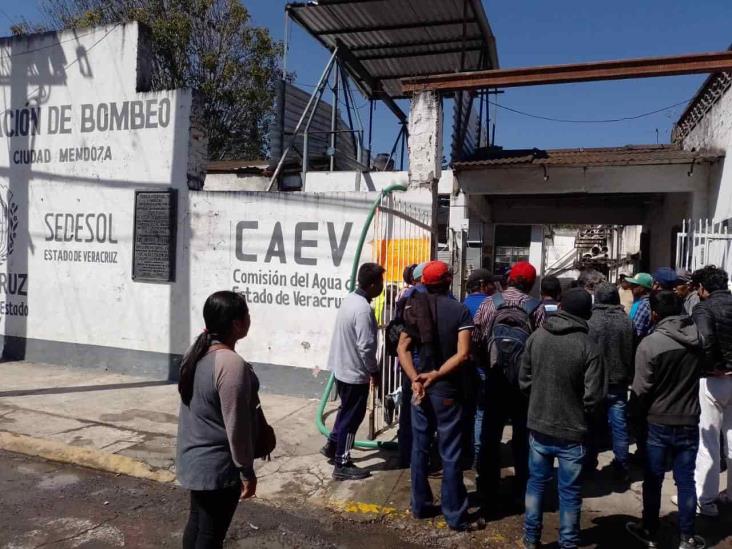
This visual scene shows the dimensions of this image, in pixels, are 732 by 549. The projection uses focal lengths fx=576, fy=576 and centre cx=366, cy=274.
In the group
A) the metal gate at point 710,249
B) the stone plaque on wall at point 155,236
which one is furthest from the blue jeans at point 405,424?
the stone plaque on wall at point 155,236

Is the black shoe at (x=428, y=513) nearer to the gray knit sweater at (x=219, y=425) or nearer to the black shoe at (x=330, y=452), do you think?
the black shoe at (x=330, y=452)

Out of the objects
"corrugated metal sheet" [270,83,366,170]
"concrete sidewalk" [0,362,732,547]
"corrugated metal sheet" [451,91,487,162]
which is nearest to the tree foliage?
"corrugated metal sheet" [270,83,366,170]

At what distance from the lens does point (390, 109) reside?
14.5 meters

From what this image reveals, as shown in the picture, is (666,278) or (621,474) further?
(621,474)

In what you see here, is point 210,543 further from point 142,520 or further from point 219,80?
point 219,80

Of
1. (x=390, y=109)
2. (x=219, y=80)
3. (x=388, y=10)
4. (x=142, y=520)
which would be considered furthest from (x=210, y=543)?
(x=219, y=80)

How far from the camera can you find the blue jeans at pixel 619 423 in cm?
465

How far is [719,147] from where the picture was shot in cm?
829

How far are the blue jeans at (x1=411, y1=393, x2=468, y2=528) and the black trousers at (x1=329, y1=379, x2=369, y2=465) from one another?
2.55 ft

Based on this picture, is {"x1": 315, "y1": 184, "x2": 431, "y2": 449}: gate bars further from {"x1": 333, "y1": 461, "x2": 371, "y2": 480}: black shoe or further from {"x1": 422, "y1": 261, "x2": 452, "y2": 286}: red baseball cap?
{"x1": 422, "y1": 261, "x2": 452, "y2": 286}: red baseball cap

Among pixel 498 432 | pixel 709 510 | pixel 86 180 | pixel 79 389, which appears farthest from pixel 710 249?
pixel 86 180

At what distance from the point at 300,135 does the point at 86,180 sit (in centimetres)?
541

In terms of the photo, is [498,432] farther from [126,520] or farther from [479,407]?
[126,520]

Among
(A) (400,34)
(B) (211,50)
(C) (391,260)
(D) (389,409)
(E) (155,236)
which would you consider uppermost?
(B) (211,50)
